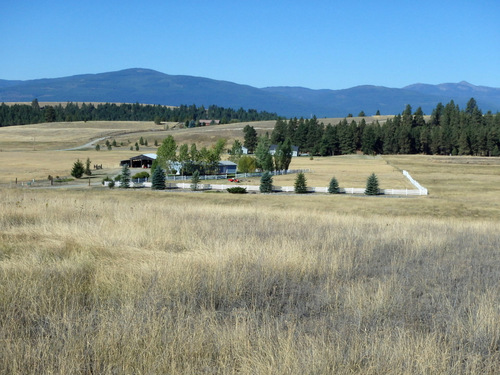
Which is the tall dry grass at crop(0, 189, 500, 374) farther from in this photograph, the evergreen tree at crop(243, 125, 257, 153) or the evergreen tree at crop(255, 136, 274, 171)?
the evergreen tree at crop(243, 125, 257, 153)

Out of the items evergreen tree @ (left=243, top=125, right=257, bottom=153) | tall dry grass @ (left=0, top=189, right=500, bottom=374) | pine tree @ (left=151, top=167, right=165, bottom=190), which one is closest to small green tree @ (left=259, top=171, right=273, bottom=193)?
pine tree @ (left=151, top=167, right=165, bottom=190)

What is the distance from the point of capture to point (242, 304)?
6.71 metres

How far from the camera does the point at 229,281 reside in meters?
7.41

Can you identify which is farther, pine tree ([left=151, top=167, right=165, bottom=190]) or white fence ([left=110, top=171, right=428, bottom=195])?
pine tree ([left=151, top=167, right=165, bottom=190])

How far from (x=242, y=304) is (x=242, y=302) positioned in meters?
0.06

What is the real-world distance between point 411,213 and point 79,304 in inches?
1250

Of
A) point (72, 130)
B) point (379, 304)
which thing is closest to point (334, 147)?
point (72, 130)

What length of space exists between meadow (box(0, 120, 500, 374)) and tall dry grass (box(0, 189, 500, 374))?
23 millimetres

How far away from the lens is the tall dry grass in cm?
485

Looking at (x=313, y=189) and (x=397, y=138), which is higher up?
(x=397, y=138)

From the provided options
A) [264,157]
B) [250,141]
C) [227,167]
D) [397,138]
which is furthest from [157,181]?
[397,138]

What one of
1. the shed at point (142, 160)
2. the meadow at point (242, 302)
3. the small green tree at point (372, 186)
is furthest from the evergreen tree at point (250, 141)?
the meadow at point (242, 302)

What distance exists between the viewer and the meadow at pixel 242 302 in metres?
4.86

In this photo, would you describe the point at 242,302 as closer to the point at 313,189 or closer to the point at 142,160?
the point at 313,189
